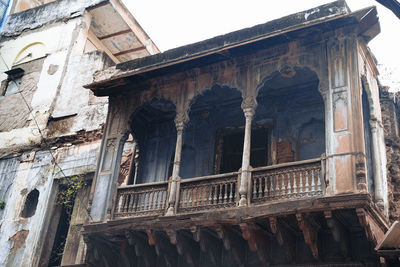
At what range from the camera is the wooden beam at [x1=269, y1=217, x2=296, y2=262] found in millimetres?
8578

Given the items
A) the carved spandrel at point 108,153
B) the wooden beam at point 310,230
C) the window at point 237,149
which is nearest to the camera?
the wooden beam at point 310,230

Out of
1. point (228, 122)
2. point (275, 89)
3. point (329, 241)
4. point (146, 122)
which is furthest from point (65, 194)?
point (329, 241)

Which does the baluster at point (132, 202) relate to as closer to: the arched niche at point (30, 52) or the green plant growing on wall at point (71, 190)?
the green plant growing on wall at point (71, 190)

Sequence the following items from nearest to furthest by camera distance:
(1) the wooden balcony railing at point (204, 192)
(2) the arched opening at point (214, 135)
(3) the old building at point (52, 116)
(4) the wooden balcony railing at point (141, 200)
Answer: (1) the wooden balcony railing at point (204, 192) < (4) the wooden balcony railing at point (141, 200) < (2) the arched opening at point (214, 135) < (3) the old building at point (52, 116)

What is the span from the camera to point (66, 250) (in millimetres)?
13031

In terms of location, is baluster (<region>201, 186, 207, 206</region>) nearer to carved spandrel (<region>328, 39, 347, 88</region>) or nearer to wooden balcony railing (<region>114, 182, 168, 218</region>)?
wooden balcony railing (<region>114, 182, 168, 218</region>)

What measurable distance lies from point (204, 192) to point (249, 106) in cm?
179

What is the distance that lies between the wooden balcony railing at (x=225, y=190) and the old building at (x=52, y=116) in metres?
3.13

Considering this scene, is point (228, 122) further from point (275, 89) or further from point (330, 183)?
point (330, 183)

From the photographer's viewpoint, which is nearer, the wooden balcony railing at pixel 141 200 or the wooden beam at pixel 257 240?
the wooden beam at pixel 257 240

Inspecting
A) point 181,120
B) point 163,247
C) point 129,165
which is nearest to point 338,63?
point 181,120

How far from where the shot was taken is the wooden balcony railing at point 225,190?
874cm

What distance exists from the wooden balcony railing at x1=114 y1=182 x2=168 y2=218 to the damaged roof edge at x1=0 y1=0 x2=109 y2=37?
8.13 m

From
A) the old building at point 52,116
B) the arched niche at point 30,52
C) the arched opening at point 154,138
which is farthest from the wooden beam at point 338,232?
the arched niche at point 30,52
